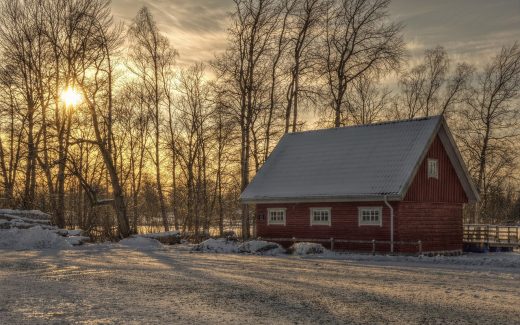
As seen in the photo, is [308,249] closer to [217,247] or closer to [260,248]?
[260,248]

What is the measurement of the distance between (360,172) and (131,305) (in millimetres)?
20069

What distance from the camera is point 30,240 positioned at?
103 feet

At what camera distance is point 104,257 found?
84.3 ft

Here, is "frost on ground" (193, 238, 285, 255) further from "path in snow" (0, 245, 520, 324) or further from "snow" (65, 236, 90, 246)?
"path in snow" (0, 245, 520, 324)

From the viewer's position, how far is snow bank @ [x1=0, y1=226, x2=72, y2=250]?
31219 millimetres

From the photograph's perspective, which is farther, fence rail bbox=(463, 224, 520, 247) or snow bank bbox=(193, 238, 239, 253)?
snow bank bbox=(193, 238, 239, 253)

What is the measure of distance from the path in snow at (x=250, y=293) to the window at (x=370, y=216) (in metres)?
5.91

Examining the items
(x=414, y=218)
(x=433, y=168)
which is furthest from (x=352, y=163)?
(x=414, y=218)

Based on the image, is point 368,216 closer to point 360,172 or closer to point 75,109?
point 360,172

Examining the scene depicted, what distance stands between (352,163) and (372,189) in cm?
339

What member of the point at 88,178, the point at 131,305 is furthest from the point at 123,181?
the point at 131,305

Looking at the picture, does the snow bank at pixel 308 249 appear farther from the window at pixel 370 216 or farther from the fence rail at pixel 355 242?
the window at pixel 370 216

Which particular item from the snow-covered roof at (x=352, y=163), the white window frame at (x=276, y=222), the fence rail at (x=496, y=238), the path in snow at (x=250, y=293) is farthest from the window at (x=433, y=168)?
the path in snow at (x=250, y=293)

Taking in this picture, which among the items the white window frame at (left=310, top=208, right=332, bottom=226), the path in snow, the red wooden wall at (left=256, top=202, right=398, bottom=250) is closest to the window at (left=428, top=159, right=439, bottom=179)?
the red wooden wall at (left=256, top=202, right=398, bottom=250)
